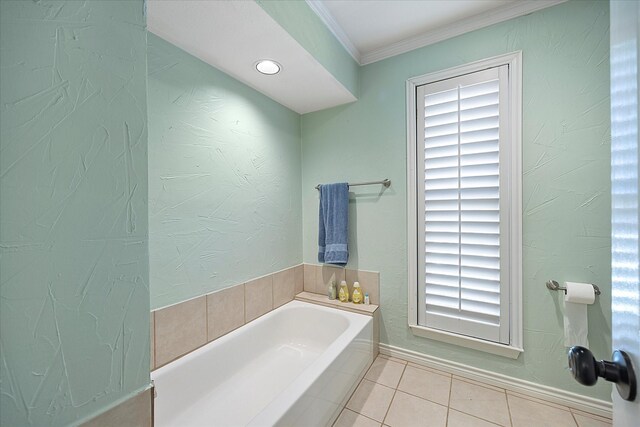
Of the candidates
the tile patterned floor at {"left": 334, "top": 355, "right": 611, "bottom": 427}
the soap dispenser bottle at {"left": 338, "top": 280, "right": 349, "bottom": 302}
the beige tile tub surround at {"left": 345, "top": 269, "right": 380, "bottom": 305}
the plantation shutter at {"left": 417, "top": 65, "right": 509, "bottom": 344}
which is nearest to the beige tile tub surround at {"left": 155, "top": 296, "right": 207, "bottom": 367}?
the tile patterned floor at {"left": 334, "top": 355, "right": 611, "bottom": 427}

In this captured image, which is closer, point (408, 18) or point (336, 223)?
point (408, 18)

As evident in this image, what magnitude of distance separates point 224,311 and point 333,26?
6.46ft

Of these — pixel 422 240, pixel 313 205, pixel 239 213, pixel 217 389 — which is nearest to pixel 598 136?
pixel 422 240

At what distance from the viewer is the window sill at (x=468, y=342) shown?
5.09 feet

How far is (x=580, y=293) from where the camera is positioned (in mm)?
1330

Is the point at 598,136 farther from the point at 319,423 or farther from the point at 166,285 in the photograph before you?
the point at 166,285

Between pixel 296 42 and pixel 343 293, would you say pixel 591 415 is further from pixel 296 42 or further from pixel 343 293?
pixel 296 42

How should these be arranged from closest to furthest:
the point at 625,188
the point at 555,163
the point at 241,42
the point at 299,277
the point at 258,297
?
the point at 625,188
the point at 241,42
the point at 555,163
the point at 258,297
the point at 299,277

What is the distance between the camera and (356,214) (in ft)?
6.79

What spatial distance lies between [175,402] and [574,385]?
7.17 ft

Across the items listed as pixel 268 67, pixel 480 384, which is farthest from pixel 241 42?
pixel 480 384

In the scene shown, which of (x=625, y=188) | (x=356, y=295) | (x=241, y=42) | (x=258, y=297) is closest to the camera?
(x=625, y=188)

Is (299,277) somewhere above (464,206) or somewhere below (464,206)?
below

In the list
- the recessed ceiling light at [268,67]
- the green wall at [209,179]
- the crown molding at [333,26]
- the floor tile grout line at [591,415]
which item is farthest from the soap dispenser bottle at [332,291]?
the crown molding at [333,26]
